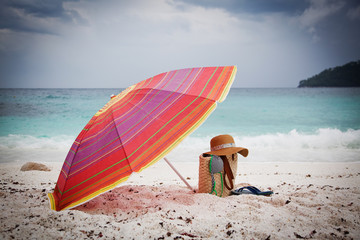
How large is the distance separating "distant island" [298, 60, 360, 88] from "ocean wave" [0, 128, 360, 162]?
31.2 meters

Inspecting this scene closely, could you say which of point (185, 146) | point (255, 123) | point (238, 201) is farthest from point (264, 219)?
point (255, 123)

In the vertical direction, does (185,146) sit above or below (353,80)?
below

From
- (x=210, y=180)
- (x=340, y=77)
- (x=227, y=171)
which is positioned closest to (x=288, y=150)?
(x=227, y=171)

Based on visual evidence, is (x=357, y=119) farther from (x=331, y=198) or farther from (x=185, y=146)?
(x=331, y=198)

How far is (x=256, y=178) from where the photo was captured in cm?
411

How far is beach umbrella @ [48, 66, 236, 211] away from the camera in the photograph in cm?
178

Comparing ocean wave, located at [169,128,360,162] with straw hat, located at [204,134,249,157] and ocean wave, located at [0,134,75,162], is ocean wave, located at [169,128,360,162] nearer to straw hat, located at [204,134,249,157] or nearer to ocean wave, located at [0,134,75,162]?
ocean wave, located at [0,134,75,162]

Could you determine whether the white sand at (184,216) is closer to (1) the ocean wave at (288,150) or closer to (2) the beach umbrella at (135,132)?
(2) the beach umbrella at (135,132)

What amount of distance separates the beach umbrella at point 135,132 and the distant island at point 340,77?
40.2 meters

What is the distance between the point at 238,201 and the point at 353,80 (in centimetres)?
4358

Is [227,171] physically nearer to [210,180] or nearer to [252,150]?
[210,180]

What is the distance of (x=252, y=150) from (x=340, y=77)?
38.4m

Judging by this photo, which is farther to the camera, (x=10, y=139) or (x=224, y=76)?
(x=10, y=139)

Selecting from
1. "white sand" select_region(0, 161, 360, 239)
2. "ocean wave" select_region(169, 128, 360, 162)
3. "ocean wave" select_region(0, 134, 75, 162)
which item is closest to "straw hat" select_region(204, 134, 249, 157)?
"white sand" select_region(0, 161, 360, 239)
